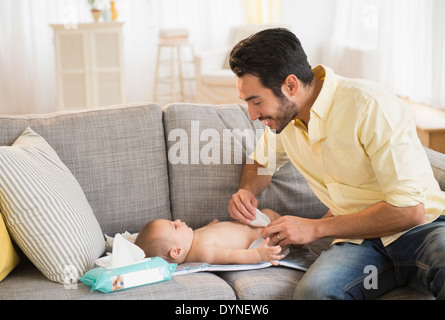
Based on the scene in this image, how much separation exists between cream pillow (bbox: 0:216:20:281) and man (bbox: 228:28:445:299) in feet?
2.60

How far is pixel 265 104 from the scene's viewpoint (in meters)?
1.75

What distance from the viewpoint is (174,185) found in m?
2.13

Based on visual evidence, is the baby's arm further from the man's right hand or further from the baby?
the man's right hand

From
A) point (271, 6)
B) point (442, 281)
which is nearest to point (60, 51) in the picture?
point (271, 6)

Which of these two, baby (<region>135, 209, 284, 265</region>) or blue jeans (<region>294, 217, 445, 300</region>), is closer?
blue jeans (<region>294, 217, 445, 300</region>)

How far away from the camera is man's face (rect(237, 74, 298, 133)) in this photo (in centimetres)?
174

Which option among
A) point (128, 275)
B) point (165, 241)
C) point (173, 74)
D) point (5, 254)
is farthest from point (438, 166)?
point (173, 74)

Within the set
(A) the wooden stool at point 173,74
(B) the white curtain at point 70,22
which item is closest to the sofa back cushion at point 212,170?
(A) the wooden stool at point 173,74

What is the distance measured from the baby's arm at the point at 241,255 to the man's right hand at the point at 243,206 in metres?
0.13

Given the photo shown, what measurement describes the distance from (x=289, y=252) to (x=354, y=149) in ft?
1.50

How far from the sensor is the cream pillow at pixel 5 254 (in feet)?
5.41

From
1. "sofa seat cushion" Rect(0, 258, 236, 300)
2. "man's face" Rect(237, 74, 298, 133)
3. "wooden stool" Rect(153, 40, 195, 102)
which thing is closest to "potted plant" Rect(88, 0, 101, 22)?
"wooden stool" Rect(153, 40, 195, 102)

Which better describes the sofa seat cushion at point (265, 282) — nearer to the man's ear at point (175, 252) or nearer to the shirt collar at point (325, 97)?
the man's ear at point (175, 252)

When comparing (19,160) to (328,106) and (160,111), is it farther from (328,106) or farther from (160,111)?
(328,106)
